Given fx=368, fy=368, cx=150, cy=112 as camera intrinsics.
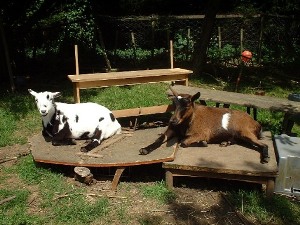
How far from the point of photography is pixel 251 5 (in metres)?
16.7

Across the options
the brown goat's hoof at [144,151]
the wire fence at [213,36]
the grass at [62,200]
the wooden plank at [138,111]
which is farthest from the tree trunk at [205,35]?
the brown goat's hoof at [144,151]

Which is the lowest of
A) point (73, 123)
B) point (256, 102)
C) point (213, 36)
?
point (73, 123)

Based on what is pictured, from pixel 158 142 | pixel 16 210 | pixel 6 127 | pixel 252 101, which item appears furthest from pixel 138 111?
pixel 16 210

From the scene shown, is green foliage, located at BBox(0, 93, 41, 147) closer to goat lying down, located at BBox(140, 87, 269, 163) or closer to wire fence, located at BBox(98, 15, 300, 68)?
goat lying down, located at BBox(140, 87, 269, 163)

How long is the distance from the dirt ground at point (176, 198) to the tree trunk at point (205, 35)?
627 centimetres

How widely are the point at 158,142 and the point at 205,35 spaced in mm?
6545

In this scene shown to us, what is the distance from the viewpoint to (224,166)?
197 inches

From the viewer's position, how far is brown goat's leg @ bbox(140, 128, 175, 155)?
5465mm

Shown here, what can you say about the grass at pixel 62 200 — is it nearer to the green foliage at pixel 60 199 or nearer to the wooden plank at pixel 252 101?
the green foliage at pixel 60 199

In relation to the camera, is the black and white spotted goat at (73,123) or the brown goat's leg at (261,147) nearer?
the brown goat's leg at (261,147)

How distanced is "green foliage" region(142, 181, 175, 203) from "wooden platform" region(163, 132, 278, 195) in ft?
0.40

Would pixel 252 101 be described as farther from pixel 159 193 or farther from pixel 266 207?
pixel 159 193

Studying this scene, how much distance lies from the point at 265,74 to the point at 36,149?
364 inches

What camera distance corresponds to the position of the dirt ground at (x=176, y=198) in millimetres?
4529
